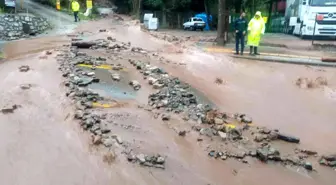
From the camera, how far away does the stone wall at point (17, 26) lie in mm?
18234

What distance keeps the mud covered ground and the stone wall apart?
6.29 metres

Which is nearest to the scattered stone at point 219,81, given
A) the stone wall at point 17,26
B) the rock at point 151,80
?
the rock at point 151,80

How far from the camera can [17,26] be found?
19.4 m

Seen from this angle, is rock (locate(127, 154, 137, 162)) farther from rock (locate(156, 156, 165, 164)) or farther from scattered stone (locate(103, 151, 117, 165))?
rock (locate(156, 156, 165, 164))

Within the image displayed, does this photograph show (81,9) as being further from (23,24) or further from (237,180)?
(237,180)

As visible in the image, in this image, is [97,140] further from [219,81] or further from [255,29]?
[255,29]

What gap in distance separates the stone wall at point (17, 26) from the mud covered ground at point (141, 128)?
6.29 m

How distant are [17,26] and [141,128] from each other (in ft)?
47.6

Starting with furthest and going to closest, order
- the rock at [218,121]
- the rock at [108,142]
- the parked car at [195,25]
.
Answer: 1. the parked car at [195,25]
2. the rock at [218,121]
3. the rock at [108,142]

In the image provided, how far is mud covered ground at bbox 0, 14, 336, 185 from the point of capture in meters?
5.88

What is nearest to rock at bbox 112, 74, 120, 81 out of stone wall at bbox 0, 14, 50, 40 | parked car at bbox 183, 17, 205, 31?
stone wall at bbox 0, 14, 50, 40

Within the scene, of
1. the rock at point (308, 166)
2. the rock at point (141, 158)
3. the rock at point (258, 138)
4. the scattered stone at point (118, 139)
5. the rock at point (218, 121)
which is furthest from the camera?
the rock at point (218, 121)

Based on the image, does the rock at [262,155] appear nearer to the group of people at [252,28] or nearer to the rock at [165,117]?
the rock at [165,117]

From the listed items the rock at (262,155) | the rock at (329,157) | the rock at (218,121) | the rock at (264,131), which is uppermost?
the rock at (218,121)
